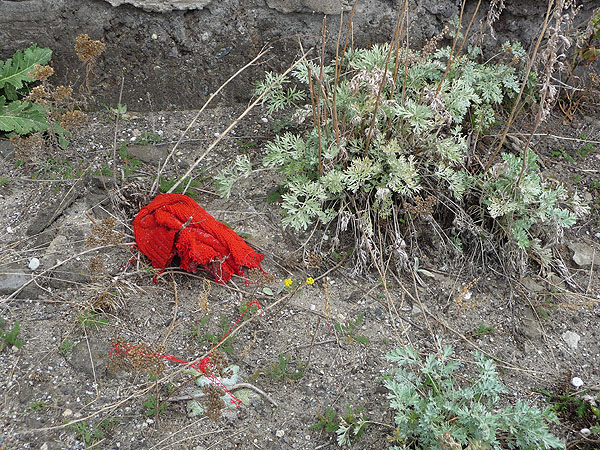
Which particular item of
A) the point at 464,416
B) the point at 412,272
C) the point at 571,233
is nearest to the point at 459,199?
the point at 412,272

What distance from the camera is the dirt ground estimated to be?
2.33 m

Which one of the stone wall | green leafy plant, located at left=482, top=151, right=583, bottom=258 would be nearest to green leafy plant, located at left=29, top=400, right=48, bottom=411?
the stone wall

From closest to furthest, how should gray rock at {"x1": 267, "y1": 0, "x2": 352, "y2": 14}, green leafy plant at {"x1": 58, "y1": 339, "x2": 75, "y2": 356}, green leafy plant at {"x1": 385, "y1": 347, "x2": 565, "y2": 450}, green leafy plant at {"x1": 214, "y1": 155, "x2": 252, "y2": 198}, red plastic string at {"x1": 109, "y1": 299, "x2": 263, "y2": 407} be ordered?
1. green leafy plant at {"x1": 385, "y1": 347, "x2": 565, "y2": 450}
2. red plastic string at {"x1": 109, "y1": 299, "x2": 263, "y2": 407}
3. green leafy plant at {"x1": 58, "y1": 339, "x2": 75, "y2": 356}
4. green leafy plant at {"x1": 214, "y1": 155, "x2": 252, "y2": 198}
5. gray rock at {"x1": 267, "y1": 0, "x2": 352, "y2": 14}

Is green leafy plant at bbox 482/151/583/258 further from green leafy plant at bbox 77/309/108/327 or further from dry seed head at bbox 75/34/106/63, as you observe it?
dry seed head at bbox 75/34/106/63

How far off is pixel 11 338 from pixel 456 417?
1891mm

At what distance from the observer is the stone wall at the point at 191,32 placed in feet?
11.5

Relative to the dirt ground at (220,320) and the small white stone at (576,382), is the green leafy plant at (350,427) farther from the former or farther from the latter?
the small white stone at (576,382)

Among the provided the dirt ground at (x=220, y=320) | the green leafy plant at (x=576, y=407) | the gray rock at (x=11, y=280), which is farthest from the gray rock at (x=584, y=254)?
the gray rock at (x=11, y=280)

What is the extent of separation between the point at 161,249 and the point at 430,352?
140 cm

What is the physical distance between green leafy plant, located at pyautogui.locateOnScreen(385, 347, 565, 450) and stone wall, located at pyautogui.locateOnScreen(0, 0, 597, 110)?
228 cm

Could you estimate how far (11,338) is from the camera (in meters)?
2.46

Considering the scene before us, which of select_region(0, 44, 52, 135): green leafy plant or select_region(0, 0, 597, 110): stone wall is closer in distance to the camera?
select_region(0, 44, 52, 135): green leafy plant

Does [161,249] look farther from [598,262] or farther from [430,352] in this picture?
[598,262]

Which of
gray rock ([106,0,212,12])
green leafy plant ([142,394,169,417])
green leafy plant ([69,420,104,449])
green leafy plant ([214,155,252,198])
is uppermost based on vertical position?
gray rock ([106,0,212,12])
